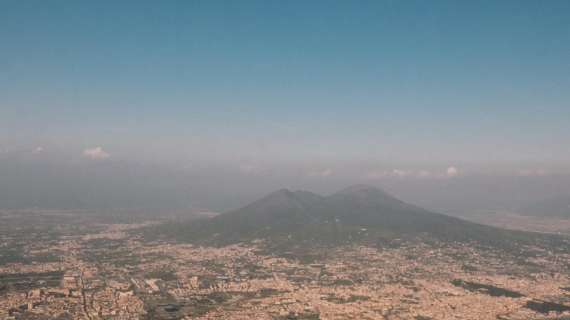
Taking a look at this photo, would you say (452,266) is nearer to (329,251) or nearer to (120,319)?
(329,251)

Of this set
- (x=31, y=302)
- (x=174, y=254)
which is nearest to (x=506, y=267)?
(x=174, y=254)

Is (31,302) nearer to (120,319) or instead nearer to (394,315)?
(120,319)

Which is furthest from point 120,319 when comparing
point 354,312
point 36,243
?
point 36,243

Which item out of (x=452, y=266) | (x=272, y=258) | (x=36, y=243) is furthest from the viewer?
(x=36, y=243)

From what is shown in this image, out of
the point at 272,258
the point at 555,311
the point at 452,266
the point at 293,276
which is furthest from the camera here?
the point at 272,258

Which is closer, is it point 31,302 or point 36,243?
point 31,302

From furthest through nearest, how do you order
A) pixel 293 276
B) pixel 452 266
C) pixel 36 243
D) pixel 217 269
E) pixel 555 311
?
pixel 36 243
pixel 452 266
pixel 217 269
pixel 293 276
pixel 555 311

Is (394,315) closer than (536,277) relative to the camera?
Yes

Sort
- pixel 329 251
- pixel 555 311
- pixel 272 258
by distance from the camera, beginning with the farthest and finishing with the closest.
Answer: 1. pixel 329 251
2. pixel 272 258
3. pixel 555 311
